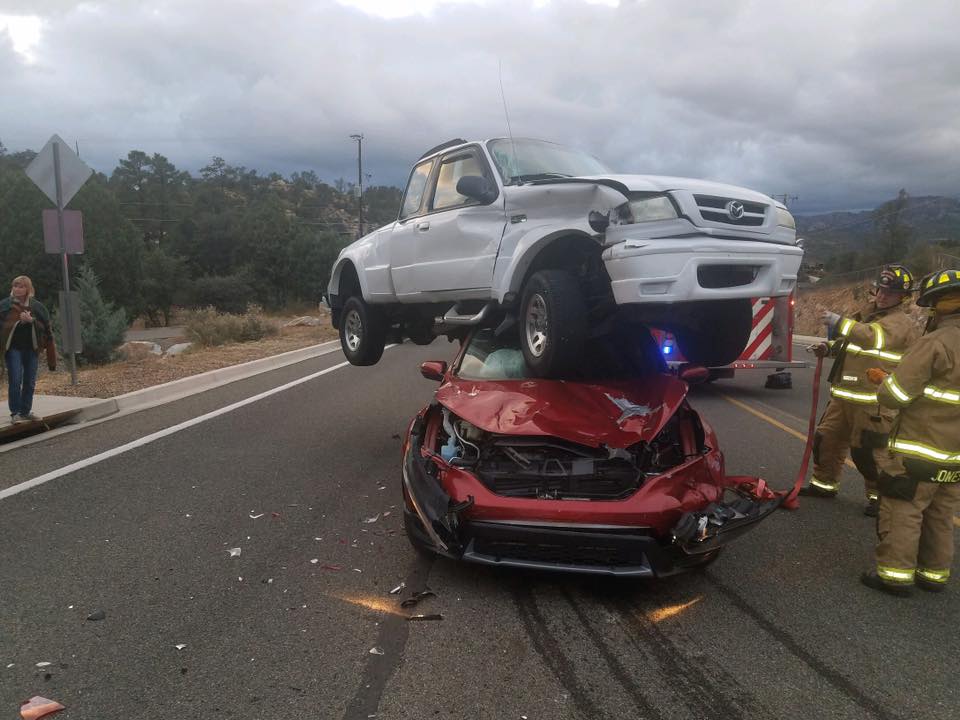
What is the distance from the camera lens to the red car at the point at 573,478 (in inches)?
148

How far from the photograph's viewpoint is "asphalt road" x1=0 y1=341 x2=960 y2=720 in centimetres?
308

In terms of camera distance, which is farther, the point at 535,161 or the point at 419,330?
the point at 419,330

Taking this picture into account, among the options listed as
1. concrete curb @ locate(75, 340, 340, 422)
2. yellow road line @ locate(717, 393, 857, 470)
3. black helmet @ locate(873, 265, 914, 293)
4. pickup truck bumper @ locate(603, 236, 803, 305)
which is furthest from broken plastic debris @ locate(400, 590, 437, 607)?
concrete curb @ locate(75, 340, 340, 422)

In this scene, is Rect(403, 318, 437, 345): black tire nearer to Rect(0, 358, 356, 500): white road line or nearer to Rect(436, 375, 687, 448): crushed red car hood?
Rect(0, 358, 356, 500): white road line

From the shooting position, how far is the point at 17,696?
3.06m

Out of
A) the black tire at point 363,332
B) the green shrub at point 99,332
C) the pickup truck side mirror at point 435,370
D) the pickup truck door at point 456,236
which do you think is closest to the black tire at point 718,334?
the pickup truck door at point 456,236

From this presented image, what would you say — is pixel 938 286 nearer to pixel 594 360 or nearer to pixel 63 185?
pixel 594 360

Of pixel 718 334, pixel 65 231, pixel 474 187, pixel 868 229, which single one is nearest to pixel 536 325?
pixel 474 187

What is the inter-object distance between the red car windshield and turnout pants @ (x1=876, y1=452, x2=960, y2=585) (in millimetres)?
1658

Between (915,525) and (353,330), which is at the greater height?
(353,330)

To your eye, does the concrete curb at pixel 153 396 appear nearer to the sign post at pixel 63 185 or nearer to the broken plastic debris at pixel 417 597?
the sign post at pixel 63 185

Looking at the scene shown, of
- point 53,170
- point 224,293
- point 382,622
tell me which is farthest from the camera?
point 224,293

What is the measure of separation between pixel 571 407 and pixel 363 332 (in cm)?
417

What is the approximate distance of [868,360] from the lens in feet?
18.4
